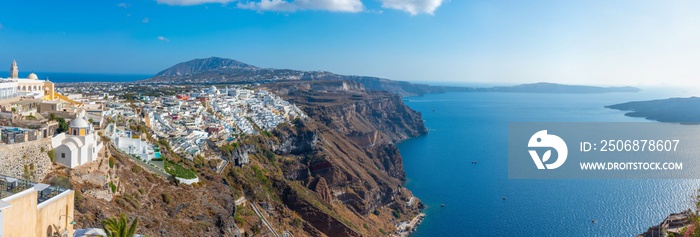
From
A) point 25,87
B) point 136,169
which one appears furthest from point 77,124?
point 25,87

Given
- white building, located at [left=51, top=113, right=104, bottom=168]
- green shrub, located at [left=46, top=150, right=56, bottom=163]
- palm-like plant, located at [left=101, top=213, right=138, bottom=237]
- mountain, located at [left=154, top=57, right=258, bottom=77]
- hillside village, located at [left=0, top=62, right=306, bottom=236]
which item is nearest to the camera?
hillside village, located at [left=0, top=62, right=306, bottom=236]

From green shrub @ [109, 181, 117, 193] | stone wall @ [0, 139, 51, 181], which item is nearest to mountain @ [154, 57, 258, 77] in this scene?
green shrub @ [109, 181, 117, 193]

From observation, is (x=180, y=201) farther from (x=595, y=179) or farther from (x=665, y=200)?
(x=595, y=179)

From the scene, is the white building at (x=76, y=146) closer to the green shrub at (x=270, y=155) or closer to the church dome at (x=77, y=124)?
the church dome at (x=77, y=124)

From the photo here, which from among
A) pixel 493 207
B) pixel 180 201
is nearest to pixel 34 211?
pixel 180 201

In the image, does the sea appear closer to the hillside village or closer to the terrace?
the hillside village

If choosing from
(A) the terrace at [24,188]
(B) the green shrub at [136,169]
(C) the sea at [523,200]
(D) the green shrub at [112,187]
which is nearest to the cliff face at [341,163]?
(C) the sea at [523,200]
